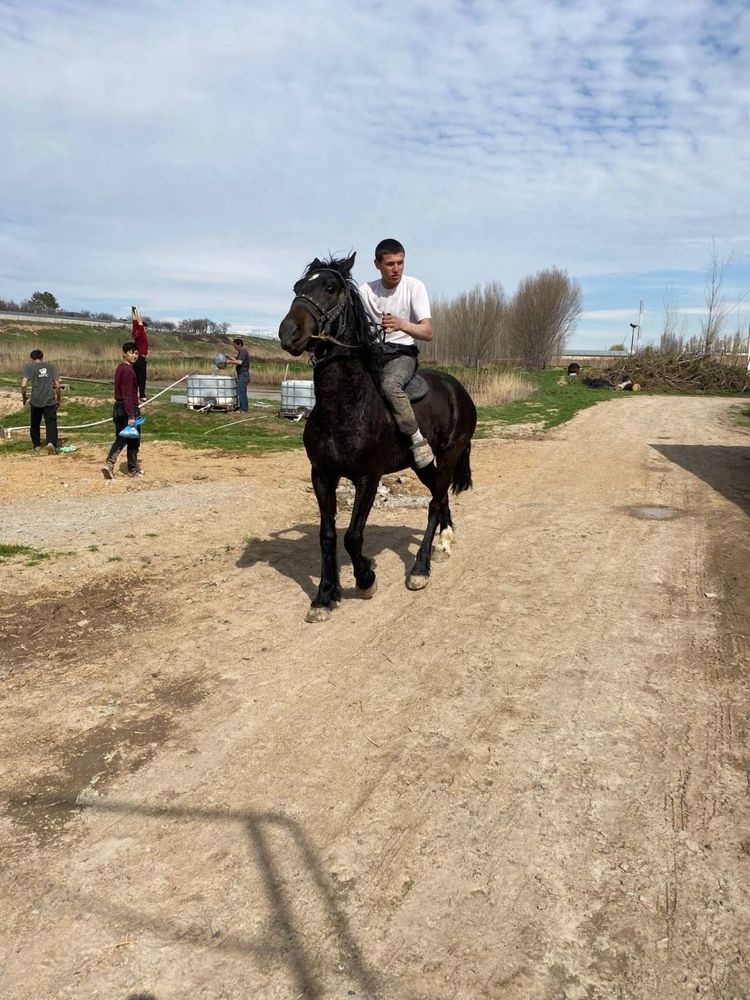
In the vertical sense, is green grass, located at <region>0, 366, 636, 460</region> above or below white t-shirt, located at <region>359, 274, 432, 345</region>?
below

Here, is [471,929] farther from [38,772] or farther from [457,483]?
[457,483]

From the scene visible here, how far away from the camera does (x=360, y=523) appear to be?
5160mm

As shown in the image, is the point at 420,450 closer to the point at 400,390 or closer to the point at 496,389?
the point at 400,390

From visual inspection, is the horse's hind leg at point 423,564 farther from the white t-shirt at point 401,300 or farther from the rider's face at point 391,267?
the rider's face at point 391,267

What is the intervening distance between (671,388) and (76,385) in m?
30.8

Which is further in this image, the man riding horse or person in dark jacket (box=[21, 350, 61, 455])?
person in dark jacket (box=[21, 350, 61, 455])

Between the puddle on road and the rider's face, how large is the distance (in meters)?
4.57

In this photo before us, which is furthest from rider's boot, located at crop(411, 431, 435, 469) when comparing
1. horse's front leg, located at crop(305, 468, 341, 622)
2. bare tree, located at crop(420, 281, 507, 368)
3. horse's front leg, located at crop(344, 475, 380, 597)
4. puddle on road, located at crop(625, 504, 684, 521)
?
bare tree, located at crop(420, 281, 507, 368)

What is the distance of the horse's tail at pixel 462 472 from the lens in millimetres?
6980

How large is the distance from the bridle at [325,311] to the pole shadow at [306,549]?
7.17 ft

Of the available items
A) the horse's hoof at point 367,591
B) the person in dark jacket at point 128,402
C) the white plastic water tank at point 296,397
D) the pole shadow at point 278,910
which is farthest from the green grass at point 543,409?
the pole shadow at point 278,910

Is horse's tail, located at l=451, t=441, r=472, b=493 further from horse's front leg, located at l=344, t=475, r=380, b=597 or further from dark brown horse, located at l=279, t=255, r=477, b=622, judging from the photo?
horse's front leg, located at l=344, t=475, r=380, b=597

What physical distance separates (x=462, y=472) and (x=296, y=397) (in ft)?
39.3

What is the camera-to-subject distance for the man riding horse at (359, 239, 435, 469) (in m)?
5.19
